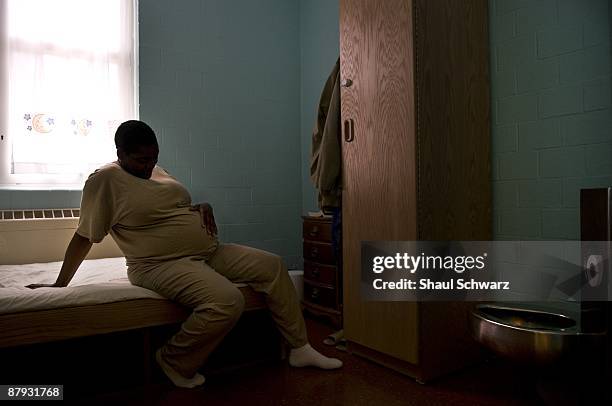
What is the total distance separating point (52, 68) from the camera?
9.32 feet

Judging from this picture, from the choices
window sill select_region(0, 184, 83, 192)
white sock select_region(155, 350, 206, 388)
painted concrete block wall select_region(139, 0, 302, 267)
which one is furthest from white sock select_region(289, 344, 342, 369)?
window sill select_region(0, 184, 83, 192)

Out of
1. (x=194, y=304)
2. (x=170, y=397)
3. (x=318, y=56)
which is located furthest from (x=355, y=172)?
(x=318, y=56)

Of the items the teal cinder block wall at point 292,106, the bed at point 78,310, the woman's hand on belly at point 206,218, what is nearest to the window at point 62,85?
the teal cinder block wall at point 292,106

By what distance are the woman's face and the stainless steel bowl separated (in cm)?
151

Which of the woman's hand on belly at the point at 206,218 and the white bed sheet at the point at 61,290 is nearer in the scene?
the white bed sheet at the point at 61,290

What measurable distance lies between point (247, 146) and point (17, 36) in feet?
5.37

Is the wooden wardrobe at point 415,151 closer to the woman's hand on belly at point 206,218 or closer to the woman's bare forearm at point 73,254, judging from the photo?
the woman's hand on belly at point 206,218

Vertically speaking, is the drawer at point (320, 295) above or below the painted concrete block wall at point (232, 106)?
below

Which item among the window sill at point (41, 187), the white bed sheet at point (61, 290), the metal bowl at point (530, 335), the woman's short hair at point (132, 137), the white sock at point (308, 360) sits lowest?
the white sock at point (308, 360)

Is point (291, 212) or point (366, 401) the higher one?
point (291, 212)

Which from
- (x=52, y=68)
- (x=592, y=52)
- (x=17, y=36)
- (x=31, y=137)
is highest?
(x=17, y=36)

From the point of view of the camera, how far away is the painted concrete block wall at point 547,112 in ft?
6.07

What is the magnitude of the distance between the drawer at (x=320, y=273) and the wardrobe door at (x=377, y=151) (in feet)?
1.28

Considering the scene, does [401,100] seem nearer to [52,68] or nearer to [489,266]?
[489,266]
